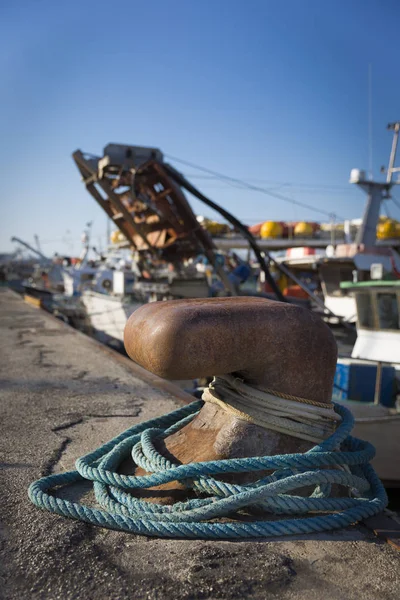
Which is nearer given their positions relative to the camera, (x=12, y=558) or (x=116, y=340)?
(x=12, y=558)

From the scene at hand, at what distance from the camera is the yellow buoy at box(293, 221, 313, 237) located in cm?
3594

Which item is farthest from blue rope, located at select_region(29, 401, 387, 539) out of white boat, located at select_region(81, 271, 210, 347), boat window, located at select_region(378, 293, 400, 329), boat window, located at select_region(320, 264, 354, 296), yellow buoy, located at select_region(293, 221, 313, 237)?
yellow buoy, located at select_region(293, 221, 313, 237)

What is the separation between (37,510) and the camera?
1962 mm

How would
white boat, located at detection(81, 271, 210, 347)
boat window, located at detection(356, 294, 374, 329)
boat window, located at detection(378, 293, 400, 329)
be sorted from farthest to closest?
white boat, located at detection(81, 271, 210, 347) → boat window, located at detection(356, 294, 374, 329) → boat window, located at detection(378, 293, 400, 329)

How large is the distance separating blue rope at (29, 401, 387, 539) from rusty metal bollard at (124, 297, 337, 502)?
0.14 meters

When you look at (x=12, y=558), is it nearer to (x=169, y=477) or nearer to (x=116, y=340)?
(x=169, y=477)

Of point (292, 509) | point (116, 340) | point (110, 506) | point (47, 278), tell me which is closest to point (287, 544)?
point (292, 509)

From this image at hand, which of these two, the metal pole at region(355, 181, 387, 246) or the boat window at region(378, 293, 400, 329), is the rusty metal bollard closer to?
the boat window at region(378, 293, 400, 329)

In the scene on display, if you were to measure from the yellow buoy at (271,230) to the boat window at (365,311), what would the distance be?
28.2 m

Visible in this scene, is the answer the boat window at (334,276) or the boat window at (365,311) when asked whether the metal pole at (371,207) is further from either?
the boat window at (365,311)

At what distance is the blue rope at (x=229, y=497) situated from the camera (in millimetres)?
1769

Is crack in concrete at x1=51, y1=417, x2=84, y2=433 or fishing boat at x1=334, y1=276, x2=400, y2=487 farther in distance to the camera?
fishing boat at x1=334, y1=276, x2=400, y2=487

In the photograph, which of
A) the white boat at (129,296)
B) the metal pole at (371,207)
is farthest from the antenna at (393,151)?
the white boat at (129,296)

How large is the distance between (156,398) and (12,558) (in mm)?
2312
